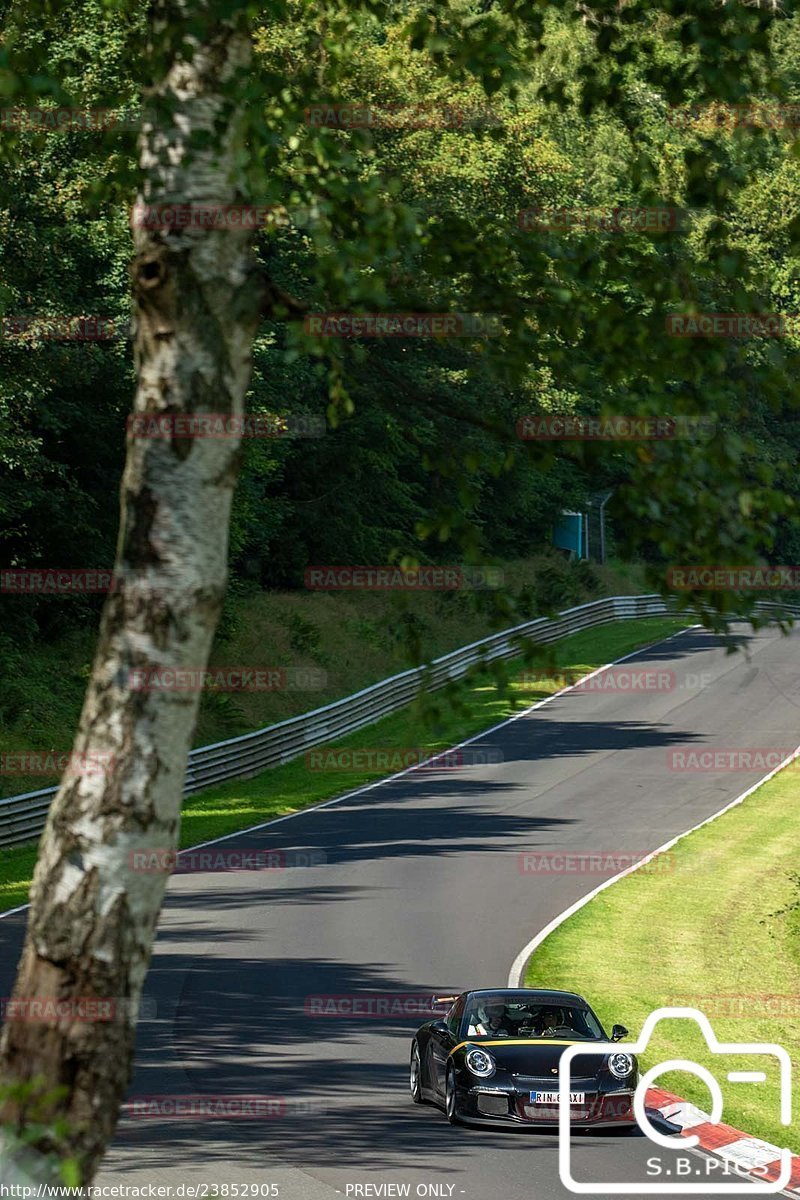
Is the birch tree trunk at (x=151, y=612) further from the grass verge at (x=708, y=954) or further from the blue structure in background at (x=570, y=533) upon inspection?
the blue structure in background at (x=570, y=533)

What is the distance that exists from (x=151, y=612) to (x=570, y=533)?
67.6m

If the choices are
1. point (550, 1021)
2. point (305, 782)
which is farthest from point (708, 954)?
point (305, 782)

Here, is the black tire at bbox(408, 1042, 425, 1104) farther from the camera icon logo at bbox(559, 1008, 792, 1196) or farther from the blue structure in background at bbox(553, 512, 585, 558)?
the blue structure in background at bbox(553, 512, 585, 558)

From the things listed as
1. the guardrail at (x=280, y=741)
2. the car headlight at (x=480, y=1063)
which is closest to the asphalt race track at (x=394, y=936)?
the car headlight at (x=480, y=1063)

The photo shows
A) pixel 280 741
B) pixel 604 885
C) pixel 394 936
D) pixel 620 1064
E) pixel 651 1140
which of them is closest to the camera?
pixel 651 1140

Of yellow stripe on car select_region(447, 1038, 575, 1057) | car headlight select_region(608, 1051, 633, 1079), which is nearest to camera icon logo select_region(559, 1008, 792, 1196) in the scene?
car headlight select_region(608, 1051, 633, 1079)

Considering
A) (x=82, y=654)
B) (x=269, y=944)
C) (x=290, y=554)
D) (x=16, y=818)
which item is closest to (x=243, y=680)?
(x=82, y=654)

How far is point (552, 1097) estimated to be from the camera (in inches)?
588

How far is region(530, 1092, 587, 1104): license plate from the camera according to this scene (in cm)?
1490

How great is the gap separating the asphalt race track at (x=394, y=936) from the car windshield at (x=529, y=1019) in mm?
984

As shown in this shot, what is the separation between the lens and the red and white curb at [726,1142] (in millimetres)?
13777

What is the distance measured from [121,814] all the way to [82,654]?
130 ft

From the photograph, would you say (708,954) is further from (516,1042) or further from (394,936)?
(516,1042)

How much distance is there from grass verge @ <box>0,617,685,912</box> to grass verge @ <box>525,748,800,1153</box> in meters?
4.11
